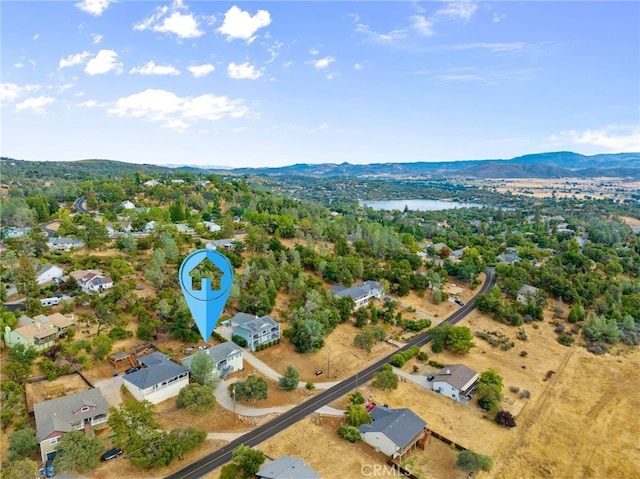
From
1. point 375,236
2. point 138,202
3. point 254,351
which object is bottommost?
point 254,351

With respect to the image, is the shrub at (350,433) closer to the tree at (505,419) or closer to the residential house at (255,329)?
the tree at (505,419)

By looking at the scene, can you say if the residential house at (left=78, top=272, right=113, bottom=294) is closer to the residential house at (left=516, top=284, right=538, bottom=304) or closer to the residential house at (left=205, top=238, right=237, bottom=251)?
the residential house at (left=205, top=238, right=237, bottom=251)

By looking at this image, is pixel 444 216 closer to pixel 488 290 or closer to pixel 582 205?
pixel 582 205

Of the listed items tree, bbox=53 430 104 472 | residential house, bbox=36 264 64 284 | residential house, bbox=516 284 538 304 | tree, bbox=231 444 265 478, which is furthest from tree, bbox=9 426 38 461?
residential house, bbox=516 284 538 304

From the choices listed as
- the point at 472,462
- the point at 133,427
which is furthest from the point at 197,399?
the point at 472,462

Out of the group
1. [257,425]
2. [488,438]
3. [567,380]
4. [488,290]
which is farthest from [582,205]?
[257,425]

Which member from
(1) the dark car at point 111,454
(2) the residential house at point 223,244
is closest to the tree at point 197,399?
(1) the dark car at point 111,454

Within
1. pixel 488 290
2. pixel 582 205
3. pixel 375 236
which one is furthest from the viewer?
pixel 582 205
